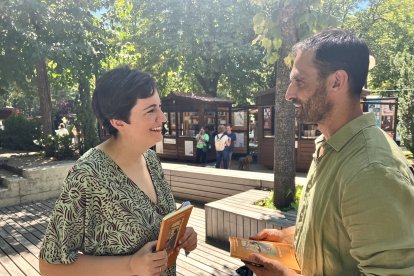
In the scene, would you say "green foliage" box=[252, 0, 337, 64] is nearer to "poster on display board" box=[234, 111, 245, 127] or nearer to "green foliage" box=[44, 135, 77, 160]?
"green foliage" box=[44, 135, 77, 160]

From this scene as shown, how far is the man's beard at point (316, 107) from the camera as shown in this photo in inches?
61.9

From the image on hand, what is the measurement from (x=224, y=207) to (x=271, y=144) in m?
8.60

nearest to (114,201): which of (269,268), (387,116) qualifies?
(269,268)

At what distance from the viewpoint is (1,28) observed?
941cm

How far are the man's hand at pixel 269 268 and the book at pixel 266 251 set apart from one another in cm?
5

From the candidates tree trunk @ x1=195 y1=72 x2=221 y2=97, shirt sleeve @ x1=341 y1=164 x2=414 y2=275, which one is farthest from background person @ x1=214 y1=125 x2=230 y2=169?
shirt sleeve @ x1=341 y1=164 x2=414 y2=275

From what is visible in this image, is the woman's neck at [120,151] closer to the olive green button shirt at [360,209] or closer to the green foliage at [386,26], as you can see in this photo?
the olive green button shirt at [360,209]

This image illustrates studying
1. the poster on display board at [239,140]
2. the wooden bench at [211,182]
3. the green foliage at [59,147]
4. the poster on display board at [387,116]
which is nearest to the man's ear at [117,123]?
the wooden bench at [211,182]

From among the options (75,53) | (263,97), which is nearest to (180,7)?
(263,97)

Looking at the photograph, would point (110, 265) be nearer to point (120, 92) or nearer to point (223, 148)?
point (120, 92)

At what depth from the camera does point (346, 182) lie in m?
1.28

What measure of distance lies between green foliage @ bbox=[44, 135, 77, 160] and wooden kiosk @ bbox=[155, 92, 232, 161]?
506 centimetres

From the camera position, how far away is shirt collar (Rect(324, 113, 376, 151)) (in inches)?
57.2

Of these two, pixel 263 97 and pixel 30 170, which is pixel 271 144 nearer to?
pixel 263 97
